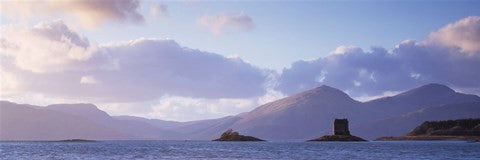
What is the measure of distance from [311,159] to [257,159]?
10.4m

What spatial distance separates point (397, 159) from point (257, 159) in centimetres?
2591

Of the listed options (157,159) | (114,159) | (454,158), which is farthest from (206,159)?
(454,158)

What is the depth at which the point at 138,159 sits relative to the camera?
122 metres

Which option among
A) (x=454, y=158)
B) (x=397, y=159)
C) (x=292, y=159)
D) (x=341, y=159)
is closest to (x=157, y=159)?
(x=292, y=159)

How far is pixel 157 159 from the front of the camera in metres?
122

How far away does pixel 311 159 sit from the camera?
399 feet

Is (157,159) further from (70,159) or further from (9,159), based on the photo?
(9,159)

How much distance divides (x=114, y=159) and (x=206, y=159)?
16752 mm

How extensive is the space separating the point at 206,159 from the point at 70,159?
24964 millimetres

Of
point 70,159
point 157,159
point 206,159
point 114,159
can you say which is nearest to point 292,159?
point 206,159

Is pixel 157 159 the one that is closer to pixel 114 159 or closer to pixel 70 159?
pixel 114 159

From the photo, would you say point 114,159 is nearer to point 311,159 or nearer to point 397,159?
point 311,159

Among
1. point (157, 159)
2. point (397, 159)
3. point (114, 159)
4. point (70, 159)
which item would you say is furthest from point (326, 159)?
point (70, 159)

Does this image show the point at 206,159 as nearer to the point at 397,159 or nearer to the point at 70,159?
the point at 70,159
